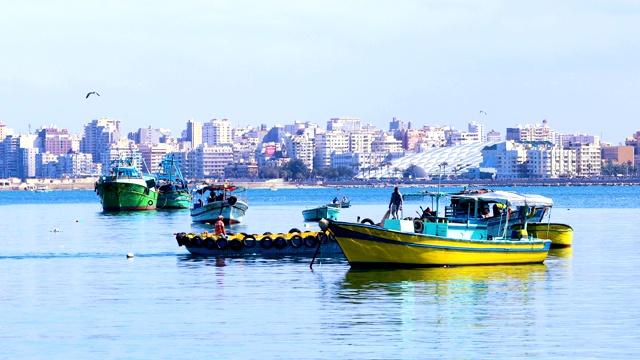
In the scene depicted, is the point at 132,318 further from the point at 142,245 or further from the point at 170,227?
the point at 170,227

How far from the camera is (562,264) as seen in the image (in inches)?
1677

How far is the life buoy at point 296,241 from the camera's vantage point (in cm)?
4506

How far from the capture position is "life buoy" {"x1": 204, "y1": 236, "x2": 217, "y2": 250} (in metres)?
45.6

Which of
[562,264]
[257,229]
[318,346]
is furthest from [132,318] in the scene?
[257,229]

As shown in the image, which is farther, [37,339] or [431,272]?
[431,272]

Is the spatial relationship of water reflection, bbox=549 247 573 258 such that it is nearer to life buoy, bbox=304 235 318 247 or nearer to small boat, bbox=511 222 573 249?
small boat, bbox=511 222 573 249

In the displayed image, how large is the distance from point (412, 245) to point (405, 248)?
0.73 ft

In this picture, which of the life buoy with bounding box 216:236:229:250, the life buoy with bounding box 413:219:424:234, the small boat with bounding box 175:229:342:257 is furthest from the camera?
the life buoy with bounding box 216:236:229:250

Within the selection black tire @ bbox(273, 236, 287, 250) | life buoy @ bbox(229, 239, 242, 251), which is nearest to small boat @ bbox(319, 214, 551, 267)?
black tire @ bbox(273, 236, 287, 250)

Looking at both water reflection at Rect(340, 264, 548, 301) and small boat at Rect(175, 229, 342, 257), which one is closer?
water reflection at Rect(340, 264, 548, 301)

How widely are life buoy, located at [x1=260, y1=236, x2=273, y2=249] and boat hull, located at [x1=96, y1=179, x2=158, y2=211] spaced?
60229mm

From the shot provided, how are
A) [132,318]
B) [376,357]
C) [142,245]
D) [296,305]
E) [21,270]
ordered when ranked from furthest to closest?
[142,245], [21,270], [296,305], [132,318], [376,357]

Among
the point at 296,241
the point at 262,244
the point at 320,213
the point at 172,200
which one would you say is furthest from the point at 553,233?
the point at 172,200

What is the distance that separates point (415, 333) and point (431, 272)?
11.7m
